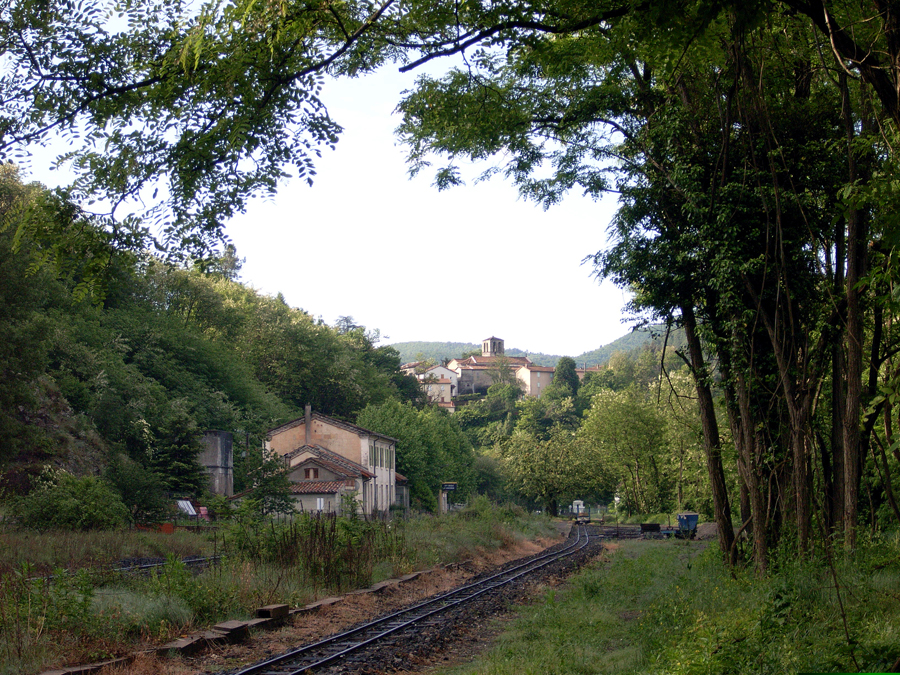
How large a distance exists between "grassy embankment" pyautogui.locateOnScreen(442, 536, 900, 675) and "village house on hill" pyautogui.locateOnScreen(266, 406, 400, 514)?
114 feet

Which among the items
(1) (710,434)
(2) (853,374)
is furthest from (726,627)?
(1) (710,434)

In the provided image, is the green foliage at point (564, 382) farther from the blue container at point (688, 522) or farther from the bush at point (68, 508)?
the bush at point (68, 508)

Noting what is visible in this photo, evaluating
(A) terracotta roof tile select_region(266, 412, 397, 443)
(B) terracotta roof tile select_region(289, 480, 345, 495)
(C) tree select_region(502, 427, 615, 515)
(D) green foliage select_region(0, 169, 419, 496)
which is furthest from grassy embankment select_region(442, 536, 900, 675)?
(C) tree select_region(502, 427, 615, 515)

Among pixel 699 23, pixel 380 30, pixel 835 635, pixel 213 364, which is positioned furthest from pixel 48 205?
pixel 213 364

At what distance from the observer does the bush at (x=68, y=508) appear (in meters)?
23.4

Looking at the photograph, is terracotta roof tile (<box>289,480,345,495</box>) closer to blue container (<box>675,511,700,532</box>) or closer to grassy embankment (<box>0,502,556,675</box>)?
grassy embankment (<box>0,502,556,675</box>)

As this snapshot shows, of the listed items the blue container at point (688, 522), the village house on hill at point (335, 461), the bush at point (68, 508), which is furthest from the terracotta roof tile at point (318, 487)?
the bush at point (68, 508)

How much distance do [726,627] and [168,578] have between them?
839cm

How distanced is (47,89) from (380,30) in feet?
8.31

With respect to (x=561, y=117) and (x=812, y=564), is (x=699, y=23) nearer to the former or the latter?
(x=812, y=564)

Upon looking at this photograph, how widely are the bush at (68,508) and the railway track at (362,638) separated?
13.2 meters

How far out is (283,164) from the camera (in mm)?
6039

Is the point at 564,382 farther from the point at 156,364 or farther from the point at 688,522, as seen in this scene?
the point at 688,522

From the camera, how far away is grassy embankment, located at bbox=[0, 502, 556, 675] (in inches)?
346
